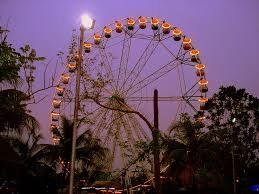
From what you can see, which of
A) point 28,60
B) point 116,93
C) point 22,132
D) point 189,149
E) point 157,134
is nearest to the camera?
point 28,60

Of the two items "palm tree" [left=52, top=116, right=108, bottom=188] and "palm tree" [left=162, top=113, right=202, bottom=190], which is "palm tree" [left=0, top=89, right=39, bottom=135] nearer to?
"palm tree" [left=162, top=113, right=202, bottom=190]

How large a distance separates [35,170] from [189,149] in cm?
1021

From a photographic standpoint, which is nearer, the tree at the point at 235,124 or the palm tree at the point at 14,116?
the palm tree at the point at 14,116

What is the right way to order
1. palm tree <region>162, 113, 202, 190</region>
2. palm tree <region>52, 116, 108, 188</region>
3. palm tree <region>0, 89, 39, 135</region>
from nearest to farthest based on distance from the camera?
palm tree <region>0, 89, 39, 135</region> < palm tree <region>162, 113, 202, 190</region> < palm tree <region>52, 116, 108, 188</region>

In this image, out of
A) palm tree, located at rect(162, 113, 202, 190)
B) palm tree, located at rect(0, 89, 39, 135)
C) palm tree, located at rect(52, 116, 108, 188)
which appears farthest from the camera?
palm tree, located at rect(52, 116, 108, 188)

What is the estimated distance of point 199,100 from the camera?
24609 millimetres

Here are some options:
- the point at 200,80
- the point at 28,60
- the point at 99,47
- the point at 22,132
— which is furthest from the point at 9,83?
the point at 200,80

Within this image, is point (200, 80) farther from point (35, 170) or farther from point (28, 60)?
point (28, 60)

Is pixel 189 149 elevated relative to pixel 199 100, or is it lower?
lower

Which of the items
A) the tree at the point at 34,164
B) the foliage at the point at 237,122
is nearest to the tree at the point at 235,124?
the foliage at the point at 237,122

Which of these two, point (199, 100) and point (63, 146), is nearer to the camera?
point (199, 100)

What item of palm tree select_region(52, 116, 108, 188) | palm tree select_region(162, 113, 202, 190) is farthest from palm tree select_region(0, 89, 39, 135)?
palm tree select_region(52, 116, 108, 188)

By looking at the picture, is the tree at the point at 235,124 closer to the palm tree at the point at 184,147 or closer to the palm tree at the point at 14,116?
the palm tree at the point at 184,147

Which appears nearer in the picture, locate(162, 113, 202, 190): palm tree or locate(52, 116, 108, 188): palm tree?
locate(162, 113, 202, 190): palm tree
